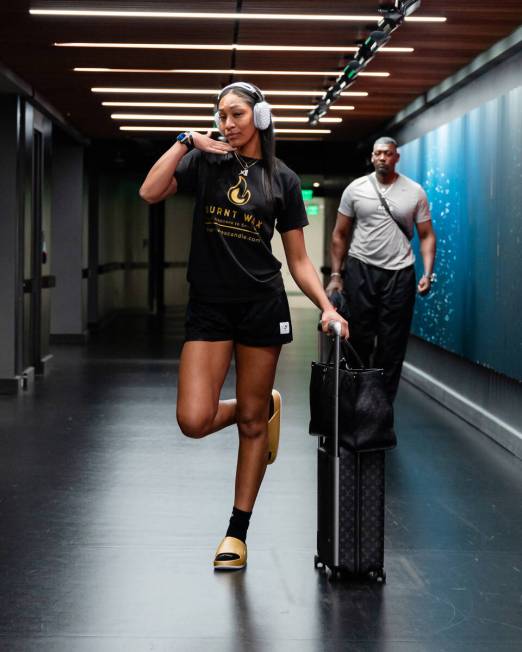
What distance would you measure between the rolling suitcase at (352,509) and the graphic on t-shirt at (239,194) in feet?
1.71

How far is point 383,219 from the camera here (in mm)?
7285

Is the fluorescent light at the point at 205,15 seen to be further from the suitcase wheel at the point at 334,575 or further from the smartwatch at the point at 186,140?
the suitcase wheel at the point at 334,575

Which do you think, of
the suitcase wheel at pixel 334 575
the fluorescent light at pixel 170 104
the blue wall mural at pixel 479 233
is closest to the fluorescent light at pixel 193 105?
the fluorescent light at pixel 170 104

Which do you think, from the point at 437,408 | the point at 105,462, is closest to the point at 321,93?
the point at 437,408

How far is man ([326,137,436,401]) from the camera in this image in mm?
7148

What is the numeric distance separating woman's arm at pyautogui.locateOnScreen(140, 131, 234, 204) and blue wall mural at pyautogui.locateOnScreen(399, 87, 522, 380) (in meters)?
3.45

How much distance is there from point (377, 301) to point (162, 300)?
641 inches

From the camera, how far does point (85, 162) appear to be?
53.3 feet

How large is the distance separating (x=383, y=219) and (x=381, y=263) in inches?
11.0

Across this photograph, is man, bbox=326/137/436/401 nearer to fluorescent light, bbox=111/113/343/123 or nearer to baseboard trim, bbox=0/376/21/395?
baseboard trim, bbox=0/376/21/395

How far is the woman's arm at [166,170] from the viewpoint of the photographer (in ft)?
13.4

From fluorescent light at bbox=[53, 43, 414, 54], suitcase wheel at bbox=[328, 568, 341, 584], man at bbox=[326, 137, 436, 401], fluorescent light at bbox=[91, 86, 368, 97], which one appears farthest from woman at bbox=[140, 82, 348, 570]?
fluorescent light at bbox=[91, 86, 368, 97]

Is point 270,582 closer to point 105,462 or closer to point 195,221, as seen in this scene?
point 195,221

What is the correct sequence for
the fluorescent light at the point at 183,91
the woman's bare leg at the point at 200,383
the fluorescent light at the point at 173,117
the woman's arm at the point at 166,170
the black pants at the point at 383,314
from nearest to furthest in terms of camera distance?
the woman's arm at the point at 166,170, the woman's bare leg at the point at 200,383, the black pants at the point at 383,314, the fluorescent light at the point at 183,91, the fluorescent light at the point at 173,117
